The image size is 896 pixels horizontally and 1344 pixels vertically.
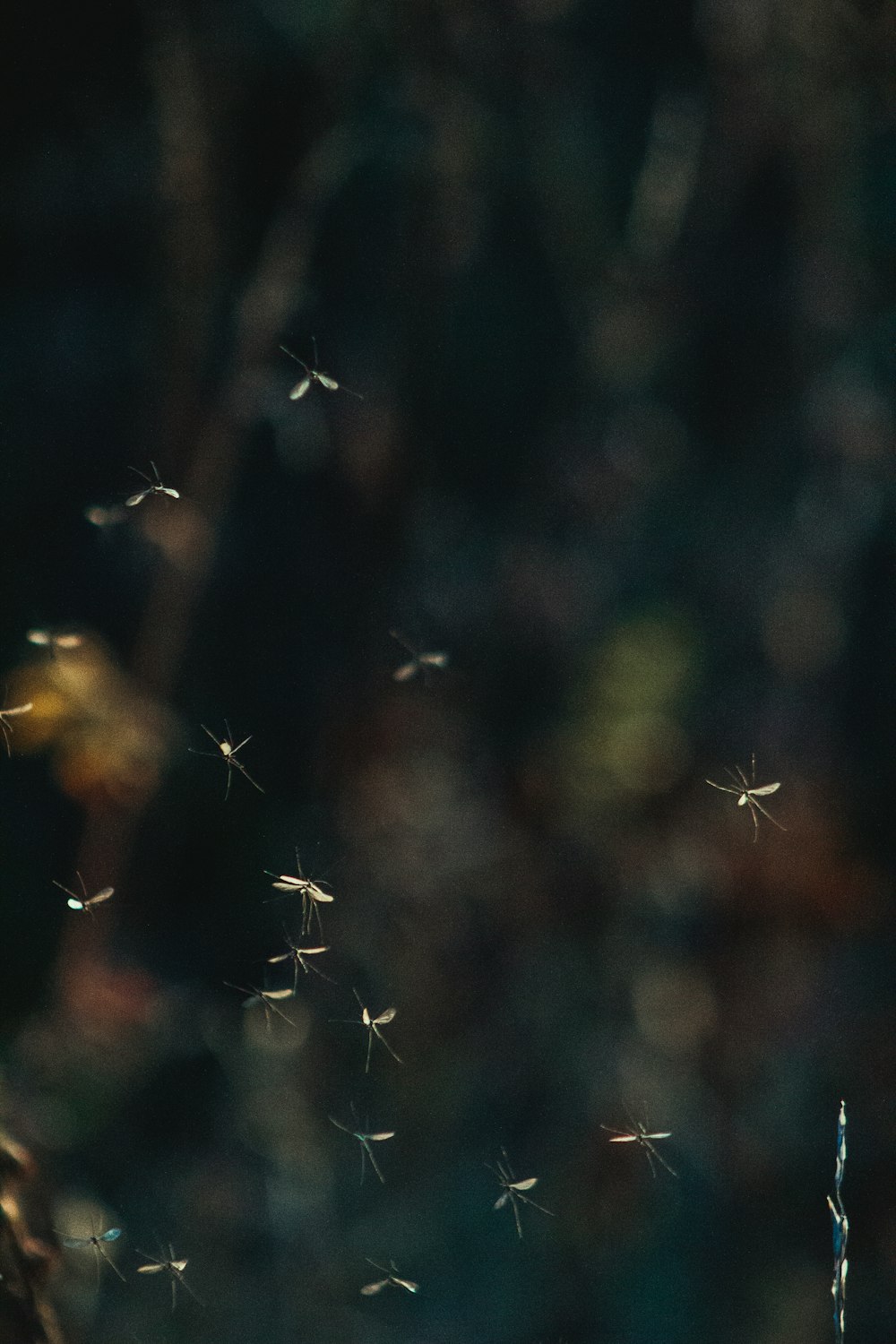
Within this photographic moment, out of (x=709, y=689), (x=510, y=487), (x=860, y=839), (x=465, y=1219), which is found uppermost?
(x=510, y=487)

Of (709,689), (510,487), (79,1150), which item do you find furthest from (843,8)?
(79,1150)

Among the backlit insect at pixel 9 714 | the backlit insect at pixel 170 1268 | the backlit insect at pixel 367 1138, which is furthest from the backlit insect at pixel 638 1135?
the backlit insect at pixel 9 714

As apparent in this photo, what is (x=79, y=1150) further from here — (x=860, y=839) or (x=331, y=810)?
(x=860, y=839)

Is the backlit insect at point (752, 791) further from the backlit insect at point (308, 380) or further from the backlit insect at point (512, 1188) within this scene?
the backlit insect at point (308, 380)

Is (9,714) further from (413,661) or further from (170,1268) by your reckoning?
(170,1268)

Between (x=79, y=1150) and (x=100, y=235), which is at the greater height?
(x=100, y=235)

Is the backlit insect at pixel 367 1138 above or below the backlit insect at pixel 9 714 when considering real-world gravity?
below

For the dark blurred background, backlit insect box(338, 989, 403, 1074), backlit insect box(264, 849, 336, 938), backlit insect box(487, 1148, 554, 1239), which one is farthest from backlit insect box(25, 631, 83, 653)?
backlit insect box(487, 1148, 554, 1239)
